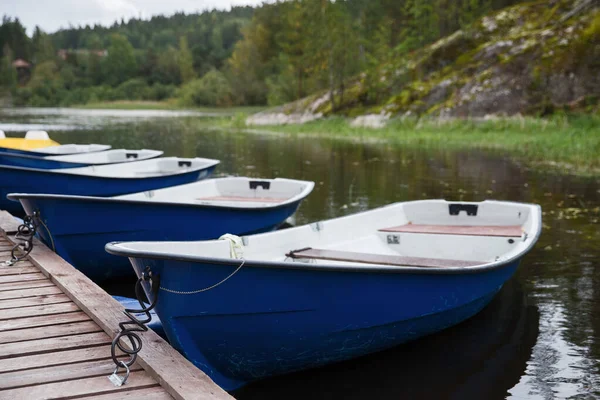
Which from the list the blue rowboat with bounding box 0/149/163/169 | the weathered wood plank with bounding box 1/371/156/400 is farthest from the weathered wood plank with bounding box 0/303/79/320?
the blue rowboat with bounding box 0/149/163/169

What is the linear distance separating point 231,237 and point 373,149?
60.3ft

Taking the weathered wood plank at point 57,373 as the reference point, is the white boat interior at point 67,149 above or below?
above

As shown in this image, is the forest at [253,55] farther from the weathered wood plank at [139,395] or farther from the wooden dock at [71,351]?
the weathered wood plank at [139,395]

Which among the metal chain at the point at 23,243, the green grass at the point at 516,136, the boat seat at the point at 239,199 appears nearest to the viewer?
the metal chain at the point at 23,243

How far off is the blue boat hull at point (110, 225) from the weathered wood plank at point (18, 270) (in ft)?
2.71

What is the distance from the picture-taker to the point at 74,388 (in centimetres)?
354

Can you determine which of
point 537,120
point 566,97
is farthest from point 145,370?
point 566,97

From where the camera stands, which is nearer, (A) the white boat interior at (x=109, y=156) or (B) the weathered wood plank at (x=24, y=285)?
(B) the weathered wood plank at (x=24, y=285)

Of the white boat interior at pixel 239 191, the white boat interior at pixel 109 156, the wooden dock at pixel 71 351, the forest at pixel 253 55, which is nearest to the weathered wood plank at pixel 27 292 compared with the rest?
the wooden dock at pixel 71 351

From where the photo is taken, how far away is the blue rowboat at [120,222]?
271 inches

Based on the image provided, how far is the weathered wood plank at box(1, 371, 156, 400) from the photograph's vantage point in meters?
3.43

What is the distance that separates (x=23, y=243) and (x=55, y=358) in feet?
10.2

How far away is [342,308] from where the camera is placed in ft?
15.1

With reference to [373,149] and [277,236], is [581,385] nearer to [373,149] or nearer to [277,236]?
[277,236]
